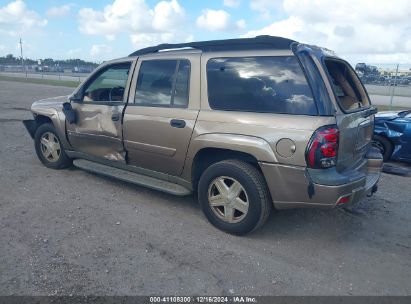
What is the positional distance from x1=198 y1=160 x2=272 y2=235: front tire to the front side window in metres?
1.70

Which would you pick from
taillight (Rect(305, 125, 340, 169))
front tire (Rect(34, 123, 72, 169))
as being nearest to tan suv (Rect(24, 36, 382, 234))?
taillight (Rect(305, 125, 340, 169))

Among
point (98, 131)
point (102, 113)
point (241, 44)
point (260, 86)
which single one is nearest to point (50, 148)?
point (98, 131)

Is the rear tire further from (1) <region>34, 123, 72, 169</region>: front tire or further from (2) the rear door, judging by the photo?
(1) <region>34, 123, 72, 169</region>: front tire

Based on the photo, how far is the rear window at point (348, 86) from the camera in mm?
3803

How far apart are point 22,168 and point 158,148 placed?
2.88m

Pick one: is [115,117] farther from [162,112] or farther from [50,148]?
[50,148]

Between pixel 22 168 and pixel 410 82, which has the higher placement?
pixel 410 82

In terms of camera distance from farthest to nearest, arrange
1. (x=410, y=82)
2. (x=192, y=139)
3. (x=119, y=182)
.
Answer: (x=410, y=82), (x=119, y=182), (x=192, y=139)

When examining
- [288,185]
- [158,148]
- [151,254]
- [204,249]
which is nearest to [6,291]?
[151,254]

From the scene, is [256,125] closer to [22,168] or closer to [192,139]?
[192,139]

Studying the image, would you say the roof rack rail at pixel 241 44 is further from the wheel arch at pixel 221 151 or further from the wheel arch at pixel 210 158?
the wheel arch at pixel 210 158

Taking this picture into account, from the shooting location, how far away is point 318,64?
10.6 feet

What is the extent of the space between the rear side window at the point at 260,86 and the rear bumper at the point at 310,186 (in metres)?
0.55

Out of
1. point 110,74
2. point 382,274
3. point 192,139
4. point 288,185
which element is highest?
point 110,74
